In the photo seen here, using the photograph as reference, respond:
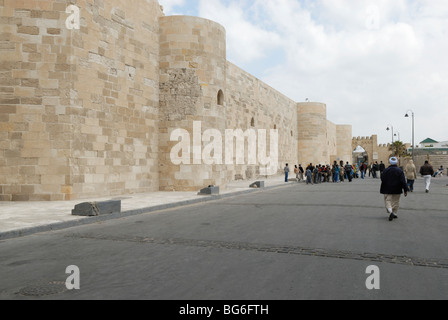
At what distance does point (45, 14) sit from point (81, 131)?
3.81 m

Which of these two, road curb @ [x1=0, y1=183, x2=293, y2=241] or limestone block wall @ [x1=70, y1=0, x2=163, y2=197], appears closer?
road curb @ [x1=0, y1=183, x2=293, y2=241]

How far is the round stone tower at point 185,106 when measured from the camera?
16.9 m

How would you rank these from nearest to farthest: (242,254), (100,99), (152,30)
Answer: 1. (242,254)
2. (100,99)
3. (152,30)

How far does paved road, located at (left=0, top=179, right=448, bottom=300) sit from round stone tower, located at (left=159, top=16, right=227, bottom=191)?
8.37 m

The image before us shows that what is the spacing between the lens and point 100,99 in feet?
44.5

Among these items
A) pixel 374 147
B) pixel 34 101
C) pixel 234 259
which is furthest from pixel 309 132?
pixel 234 259

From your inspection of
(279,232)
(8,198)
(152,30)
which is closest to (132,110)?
(152,30)

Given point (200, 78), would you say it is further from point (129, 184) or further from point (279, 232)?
point (279, 232)

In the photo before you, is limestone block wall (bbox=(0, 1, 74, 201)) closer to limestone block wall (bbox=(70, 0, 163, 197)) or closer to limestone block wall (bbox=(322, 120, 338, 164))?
limestone block wall (bbox=(70, 0, 163, 197))

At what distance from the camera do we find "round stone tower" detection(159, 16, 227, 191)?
16.9m

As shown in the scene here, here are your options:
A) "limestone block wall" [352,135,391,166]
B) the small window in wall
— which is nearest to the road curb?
the small window in wall

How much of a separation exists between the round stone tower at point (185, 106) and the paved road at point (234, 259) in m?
8.37

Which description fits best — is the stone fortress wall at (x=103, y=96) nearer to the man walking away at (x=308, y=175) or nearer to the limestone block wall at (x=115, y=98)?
the limestone block wall at (x=115, y=98)

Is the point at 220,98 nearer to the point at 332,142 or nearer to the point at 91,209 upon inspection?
the point at 91,209
